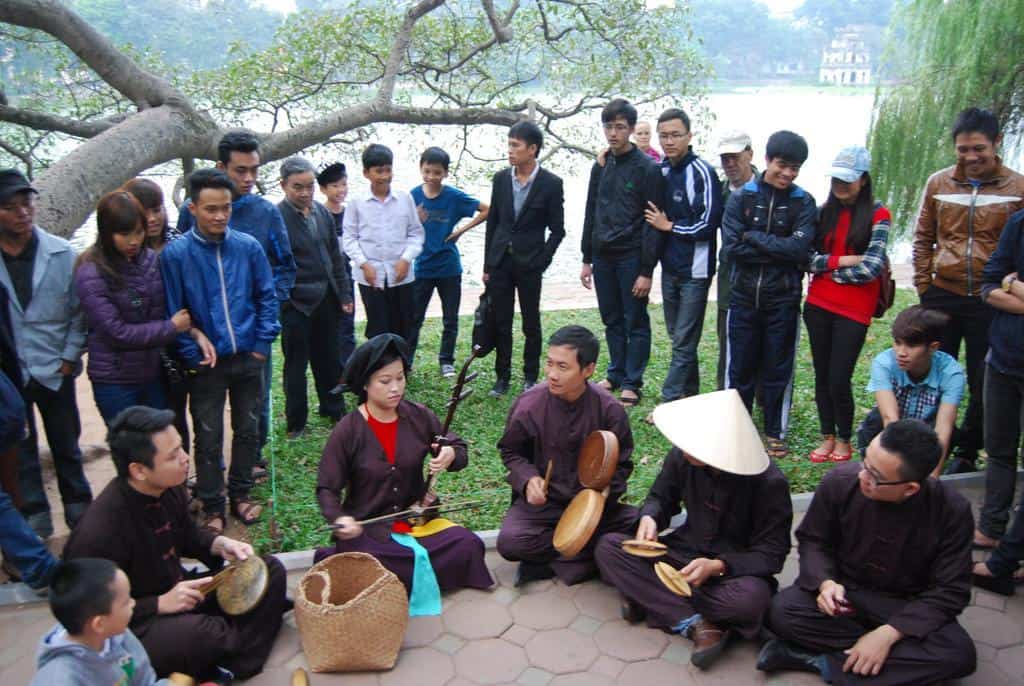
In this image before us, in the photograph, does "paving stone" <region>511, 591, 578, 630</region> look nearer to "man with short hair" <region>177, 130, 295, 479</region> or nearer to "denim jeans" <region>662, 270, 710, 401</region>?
"man with short hair" <region>177, 130, 295, 479</region>

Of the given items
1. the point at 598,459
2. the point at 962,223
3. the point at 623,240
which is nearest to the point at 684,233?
the point at 623,240

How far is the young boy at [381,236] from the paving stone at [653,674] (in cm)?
314

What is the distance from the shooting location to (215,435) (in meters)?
4.22

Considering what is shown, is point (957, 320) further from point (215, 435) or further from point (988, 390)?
point (215, 435)

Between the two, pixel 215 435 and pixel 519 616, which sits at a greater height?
pixel 215 435

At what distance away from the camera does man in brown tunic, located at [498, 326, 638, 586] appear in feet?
12.9

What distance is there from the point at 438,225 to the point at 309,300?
143cm

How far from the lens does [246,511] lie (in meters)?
4.46

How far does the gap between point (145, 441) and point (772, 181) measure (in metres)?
3.66

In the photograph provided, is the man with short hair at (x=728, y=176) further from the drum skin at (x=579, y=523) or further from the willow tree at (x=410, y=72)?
the willow tree at (x=410, y=72)

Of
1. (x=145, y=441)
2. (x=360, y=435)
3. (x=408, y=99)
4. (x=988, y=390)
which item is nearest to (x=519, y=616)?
(x=360, y=435)

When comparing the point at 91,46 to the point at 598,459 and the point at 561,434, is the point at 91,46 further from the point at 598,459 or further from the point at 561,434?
the point at 598,459

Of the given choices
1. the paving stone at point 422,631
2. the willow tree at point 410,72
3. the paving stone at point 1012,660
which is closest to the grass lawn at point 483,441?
the paving stone at point 422,631

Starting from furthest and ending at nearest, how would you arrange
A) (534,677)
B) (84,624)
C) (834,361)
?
(834,361) → (534,677) → (84,624)
